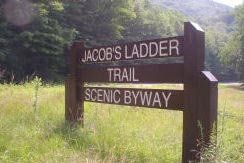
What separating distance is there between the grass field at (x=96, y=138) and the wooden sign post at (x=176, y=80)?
278 mm

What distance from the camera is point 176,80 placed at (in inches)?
209

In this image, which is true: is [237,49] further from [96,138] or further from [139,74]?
[96,138]

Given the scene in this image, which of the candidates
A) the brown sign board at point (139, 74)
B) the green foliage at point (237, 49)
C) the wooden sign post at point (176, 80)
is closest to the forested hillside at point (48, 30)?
the green foliage at point (237, 49)

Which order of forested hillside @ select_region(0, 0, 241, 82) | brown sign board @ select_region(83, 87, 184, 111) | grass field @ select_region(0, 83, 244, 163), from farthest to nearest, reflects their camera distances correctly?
forested hillside @ select_region(0, 0, 241, 82) → brown sign board @ select_region(83, 87, 184, 111) → grass field @ select_region(0, 83, 244, 163)

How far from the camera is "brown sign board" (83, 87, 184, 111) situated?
5.26 m

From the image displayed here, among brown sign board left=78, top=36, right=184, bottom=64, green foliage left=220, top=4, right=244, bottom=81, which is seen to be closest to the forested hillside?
green foliage left=220, top=4, right=244, bottom=81

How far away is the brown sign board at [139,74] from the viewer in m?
5.34

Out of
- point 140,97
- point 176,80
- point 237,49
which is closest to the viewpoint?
point 176,80

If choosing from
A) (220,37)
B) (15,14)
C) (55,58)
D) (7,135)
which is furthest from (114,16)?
(220,37)

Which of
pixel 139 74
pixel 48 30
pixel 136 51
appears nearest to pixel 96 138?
pixel 139 74

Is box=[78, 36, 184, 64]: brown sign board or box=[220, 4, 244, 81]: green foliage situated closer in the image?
box=[78, 36, 184, 64]: brown sign board

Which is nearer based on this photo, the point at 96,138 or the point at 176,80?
the point at 176,80

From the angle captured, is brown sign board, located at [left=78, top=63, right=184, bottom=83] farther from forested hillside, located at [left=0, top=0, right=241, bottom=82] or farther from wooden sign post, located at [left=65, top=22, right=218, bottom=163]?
forested hillside, located at [left=0, top=0, right=241, bottom=82]

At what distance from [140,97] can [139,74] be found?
1.06ft
